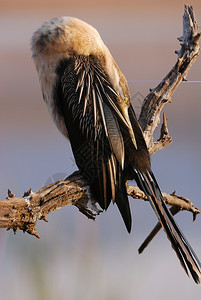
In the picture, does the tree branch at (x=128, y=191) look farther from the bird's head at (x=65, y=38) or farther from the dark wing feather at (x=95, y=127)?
the bird's head at (x=65, y=38)

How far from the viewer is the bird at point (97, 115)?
90 cm

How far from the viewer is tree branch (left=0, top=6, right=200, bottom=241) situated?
75 cm

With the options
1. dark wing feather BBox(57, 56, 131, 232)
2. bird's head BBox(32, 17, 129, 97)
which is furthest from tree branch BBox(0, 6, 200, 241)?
bird's head BBox(32, 17, 129, 97)

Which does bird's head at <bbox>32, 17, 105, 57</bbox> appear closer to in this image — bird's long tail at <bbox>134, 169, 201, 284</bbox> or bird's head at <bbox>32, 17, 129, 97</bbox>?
bird's head at <bbox>32, 17, 129, 97</bbox>

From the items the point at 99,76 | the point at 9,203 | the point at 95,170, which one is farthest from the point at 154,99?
the point at 9,203

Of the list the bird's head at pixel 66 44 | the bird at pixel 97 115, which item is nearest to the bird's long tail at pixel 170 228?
the bird at pixel 97 115

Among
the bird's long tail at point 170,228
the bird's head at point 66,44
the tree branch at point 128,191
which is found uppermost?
the bird's head at point 66,44

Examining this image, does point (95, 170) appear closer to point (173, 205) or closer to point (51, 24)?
point (173, 205)

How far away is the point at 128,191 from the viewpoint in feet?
3.22

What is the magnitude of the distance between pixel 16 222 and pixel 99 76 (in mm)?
402

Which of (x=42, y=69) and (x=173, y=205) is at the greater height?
(x=42, y=69)

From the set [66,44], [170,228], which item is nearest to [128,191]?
[170,228]

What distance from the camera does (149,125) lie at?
112 cm

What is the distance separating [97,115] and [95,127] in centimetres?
3
